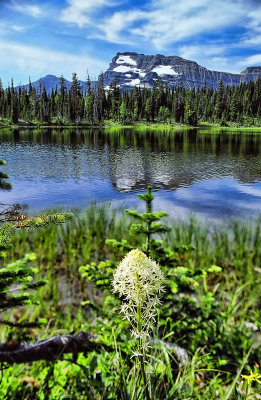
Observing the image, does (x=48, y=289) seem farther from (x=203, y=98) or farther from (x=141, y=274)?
(x=203, y=98)

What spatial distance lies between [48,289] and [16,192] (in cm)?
1342

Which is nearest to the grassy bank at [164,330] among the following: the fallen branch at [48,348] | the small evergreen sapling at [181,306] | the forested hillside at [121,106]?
the small evergreen sapling at [181,306]

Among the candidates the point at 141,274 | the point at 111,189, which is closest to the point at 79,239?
the point at 141,274

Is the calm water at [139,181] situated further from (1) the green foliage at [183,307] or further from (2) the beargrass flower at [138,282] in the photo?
(2) the beargrass flower at [138,282]

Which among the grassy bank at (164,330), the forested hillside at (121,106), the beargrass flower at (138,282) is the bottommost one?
the grassy bank at (164,330)

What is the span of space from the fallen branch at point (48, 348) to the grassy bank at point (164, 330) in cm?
14

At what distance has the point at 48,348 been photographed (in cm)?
358

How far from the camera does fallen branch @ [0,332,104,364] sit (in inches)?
134

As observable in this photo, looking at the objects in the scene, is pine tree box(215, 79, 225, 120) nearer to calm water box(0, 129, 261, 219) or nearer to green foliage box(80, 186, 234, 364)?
calm water box(0, 129, 261, 219)

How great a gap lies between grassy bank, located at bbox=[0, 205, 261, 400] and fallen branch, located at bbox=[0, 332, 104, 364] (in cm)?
14

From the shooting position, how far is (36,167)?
88.2 ft

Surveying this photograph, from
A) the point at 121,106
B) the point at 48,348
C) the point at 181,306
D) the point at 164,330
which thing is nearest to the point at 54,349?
the point at 48,348

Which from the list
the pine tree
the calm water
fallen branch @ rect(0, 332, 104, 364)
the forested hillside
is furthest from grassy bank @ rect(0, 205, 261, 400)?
the pine tree

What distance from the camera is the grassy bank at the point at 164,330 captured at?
3.23 m
